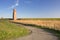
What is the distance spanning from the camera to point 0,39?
12359 mm

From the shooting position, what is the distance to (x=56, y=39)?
12.6 m

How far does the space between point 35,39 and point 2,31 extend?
12.5ft

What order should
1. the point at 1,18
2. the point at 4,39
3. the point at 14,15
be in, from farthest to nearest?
the point at 14,15 < the point at 1,18 < the point at 4,39

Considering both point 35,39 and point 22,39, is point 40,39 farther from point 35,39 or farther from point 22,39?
point 22,39

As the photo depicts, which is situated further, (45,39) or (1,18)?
(1,18)

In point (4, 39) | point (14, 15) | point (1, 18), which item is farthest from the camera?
point (14, 15)

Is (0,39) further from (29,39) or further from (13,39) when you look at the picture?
(29,39)

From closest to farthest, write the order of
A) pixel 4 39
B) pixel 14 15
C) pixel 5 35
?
pixel 4 39 < pixel 5 35 < pixel 14 15

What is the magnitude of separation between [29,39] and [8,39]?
175 centimetres

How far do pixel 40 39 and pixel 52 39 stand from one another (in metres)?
1.02

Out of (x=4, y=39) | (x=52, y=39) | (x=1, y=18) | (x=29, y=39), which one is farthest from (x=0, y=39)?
(x=1, y=18)

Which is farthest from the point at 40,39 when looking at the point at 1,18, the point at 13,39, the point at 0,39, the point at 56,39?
the point at 1,18

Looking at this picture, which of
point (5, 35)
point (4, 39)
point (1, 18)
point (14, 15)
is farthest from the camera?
point (14, 15)

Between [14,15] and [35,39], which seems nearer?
[35,39]
